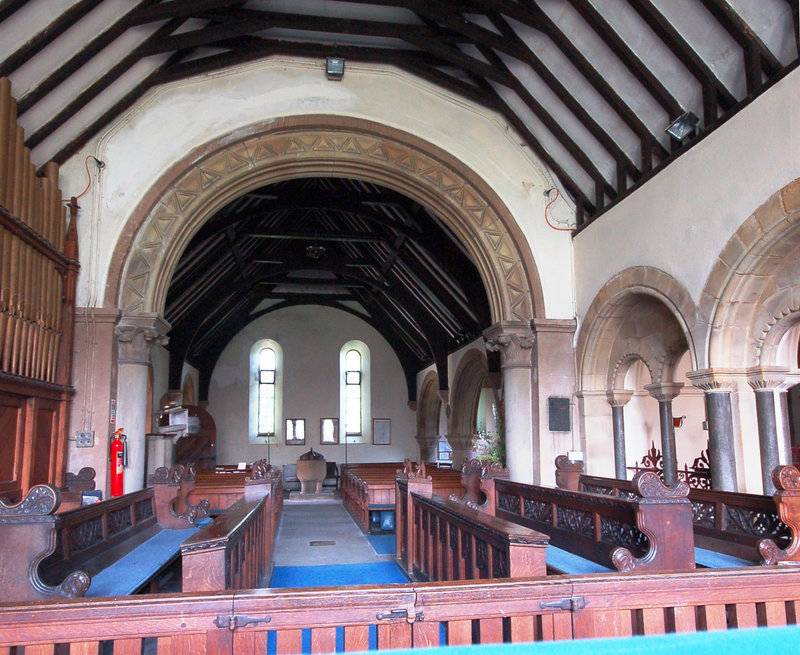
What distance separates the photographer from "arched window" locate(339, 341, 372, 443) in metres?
17.7

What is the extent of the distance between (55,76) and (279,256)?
774cm

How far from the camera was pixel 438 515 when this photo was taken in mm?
4266

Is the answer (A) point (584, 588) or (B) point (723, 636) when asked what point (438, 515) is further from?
(B) point (723, 636)

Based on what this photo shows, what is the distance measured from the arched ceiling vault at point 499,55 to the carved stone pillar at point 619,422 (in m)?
1.91

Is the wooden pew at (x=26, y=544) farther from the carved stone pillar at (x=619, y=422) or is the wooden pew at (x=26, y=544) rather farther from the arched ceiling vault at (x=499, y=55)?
the carved stone pillar at (x=619, y=422)

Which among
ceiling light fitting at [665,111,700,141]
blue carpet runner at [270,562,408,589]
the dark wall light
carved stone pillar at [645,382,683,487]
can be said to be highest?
the dark wall light

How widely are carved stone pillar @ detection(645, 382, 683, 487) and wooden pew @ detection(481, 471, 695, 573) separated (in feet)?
8.43

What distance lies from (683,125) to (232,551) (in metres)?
4.93

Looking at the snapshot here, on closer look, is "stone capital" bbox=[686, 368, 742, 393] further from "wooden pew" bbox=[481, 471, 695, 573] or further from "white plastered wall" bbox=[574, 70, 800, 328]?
"wooden pew" bbox=[481, 471, 695, 573]

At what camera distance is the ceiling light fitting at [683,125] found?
587cm

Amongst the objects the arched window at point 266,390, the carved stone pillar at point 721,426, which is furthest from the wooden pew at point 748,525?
the arched window at point 266,390

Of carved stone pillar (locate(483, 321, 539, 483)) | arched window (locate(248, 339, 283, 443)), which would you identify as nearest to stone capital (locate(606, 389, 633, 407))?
carved stone pillar (locate(483, 321, 539, 483))

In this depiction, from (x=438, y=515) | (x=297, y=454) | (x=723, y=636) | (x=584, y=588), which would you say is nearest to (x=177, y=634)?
(x=584, y=588)

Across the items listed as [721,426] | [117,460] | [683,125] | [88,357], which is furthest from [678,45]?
[117,460]
